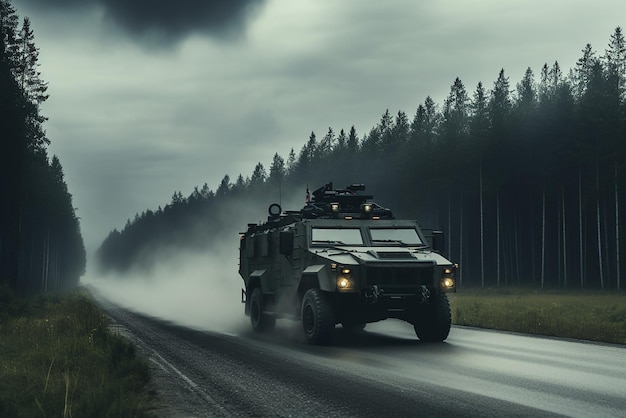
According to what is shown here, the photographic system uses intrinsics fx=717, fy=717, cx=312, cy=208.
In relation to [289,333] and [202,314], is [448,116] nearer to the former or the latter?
[202,314]

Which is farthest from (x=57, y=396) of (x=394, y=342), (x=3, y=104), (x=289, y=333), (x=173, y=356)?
(x=3, y=104)

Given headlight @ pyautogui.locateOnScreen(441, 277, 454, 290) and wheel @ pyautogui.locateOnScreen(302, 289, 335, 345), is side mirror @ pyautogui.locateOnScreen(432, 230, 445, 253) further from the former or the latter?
wheel @ pyautogui.locateOnScreen(302, 289, 335, 345)

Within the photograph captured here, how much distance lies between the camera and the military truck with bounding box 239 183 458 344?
13172 mm

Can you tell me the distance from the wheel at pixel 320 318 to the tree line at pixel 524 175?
112ft

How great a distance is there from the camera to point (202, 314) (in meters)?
26.4

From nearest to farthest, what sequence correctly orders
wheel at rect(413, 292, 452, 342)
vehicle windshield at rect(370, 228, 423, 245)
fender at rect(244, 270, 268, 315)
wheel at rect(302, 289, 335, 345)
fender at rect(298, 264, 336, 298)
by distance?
fender at rect(298, 264, 336, 298)
wheel at rect(302, 289, 335, 345)
wheel at rect(413, 292, 452, 342)
vehicle windshield at rect(370, 228, 423, 245)
fender at rect(244, 270, 268, 315)

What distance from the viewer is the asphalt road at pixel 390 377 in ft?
23.6

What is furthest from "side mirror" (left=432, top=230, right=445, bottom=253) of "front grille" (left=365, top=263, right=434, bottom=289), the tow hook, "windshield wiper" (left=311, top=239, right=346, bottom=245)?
the tow hook

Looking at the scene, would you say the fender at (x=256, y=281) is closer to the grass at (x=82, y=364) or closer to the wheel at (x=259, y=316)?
the wheel at (x=259, y=316)

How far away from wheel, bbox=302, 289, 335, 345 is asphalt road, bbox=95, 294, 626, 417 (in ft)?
0.90

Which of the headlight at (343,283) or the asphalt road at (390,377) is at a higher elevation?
the headlight at (343,283)

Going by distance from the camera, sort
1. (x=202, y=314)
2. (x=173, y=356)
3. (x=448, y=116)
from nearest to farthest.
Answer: (x=173, y=356)
(x=202, y=314)
(x=448, y=116)

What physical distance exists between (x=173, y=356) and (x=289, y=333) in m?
5.03

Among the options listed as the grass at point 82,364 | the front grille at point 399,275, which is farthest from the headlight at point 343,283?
the grass at point 82,364
